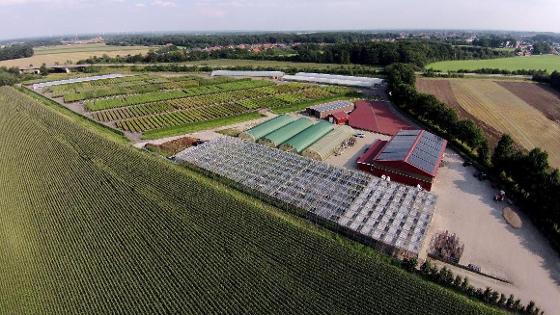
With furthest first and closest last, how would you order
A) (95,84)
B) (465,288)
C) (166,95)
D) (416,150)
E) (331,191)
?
1. (95,84)
2. (166,95)
3. (416,150)
4. (331,191)
5. (465,288)

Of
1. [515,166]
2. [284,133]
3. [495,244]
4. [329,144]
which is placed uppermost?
[284,133]

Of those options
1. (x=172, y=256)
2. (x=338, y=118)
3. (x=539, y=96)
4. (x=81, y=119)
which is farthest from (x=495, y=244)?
(x=539, y=96)

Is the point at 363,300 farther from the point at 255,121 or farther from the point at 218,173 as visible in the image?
the point at 255,121

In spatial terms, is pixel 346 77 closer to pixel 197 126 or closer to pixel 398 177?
pixel 197 126

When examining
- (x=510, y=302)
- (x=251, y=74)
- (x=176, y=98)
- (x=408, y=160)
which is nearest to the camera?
(x=510, y=302)

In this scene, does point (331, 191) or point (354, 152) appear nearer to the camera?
point (331, 191)

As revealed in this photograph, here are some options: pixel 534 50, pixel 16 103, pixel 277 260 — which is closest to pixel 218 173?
pixel 277 260

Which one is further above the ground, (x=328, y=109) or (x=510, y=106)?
(x=328, y=109)
